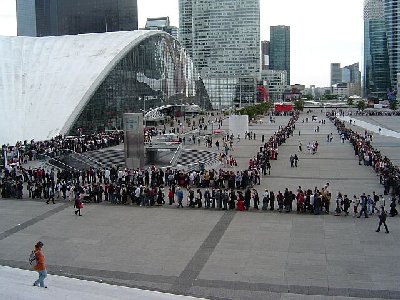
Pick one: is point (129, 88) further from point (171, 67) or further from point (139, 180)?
point (139, 180)

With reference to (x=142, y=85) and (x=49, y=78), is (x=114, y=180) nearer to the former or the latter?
(x=49, y=78)

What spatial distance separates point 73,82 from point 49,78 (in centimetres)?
207

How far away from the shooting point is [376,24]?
7781 inches

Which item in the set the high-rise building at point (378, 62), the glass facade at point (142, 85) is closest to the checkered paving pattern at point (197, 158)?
the glass facade at point (142, 85)

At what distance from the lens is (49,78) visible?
46344mm

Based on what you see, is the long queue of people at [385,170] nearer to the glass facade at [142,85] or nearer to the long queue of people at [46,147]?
the long queue of people at [46,147]

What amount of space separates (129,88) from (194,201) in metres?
38.7

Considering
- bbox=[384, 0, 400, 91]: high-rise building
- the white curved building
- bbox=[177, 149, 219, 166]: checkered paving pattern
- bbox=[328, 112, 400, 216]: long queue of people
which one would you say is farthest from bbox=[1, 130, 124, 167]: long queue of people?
bbox=[384, 0, 400, 91]: high-rise building

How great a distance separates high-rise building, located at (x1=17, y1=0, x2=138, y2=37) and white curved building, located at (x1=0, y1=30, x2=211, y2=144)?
83.2 m

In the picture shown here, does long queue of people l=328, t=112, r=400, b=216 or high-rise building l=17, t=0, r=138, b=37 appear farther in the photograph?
high-rise building l=17, t=0, r=138, b=37

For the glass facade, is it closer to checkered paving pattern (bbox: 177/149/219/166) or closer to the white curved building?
the white curved building

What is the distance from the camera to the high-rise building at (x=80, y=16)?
142 m

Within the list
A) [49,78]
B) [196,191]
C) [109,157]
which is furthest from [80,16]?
[196,191]

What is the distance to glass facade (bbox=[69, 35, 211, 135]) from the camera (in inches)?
1922
